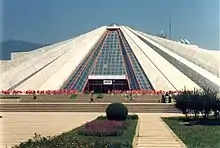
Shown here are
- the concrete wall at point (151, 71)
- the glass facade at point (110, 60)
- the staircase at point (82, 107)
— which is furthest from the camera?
the glass facade at point (110, 60)

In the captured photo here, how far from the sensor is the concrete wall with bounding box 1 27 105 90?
116 ft

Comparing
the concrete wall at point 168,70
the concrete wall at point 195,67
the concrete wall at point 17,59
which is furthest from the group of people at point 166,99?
the concrete wall at point 17,59

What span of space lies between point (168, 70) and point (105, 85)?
16.2 feet

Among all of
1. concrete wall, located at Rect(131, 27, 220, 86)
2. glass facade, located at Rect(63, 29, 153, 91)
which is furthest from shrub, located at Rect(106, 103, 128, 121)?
concrete wall, located at Rect(131, 27, 220, 86)

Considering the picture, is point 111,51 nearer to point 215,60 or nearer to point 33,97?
point 215,60

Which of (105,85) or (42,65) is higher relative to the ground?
(42,65)

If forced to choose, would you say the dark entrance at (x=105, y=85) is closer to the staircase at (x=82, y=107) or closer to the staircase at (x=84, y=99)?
the staircase at (x=84, y=99)

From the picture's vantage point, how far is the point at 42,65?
39.0m

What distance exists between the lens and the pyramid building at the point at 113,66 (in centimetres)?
3459

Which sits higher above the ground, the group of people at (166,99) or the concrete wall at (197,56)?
the concrete wall at (197,56)

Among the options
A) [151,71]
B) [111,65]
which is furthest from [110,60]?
[151,71]

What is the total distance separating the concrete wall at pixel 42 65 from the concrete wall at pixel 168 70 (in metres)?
5.33

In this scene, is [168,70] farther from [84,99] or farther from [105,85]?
[84,99]

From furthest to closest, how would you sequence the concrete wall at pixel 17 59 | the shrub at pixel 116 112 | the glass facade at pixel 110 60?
the concrete wall at pixel 17 59, the glass facade at pixel 110 60, the shrub at pixel 116 112
